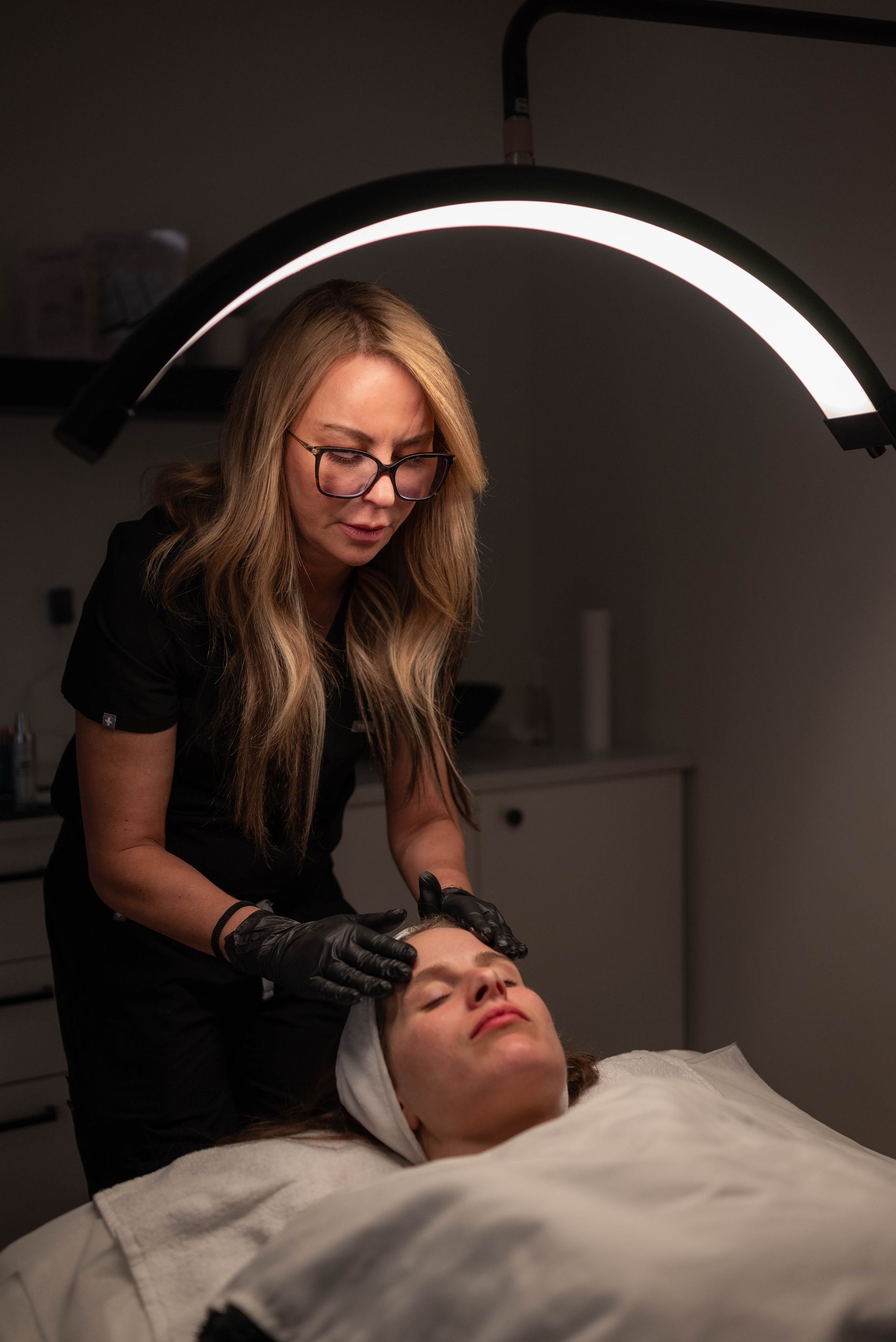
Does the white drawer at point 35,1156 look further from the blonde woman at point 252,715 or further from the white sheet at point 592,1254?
the white sheet at point 592,1254

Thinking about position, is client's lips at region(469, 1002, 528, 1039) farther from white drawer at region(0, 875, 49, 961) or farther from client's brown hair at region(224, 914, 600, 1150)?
white drawer at region(0, 875, 49, 961)

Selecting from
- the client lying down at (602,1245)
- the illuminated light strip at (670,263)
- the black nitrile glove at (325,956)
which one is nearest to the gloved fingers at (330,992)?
the black nitrile glove at (325,956)

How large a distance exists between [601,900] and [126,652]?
137 cm

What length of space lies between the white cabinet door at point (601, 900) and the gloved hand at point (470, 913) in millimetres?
892

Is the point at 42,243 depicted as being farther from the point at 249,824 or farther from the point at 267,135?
the point at 249,824

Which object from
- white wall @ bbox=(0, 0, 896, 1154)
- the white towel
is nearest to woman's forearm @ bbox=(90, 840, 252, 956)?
the white towel

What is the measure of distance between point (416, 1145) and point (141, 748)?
52 cm

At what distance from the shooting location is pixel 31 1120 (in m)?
1.97

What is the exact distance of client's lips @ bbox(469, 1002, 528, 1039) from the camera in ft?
3.75

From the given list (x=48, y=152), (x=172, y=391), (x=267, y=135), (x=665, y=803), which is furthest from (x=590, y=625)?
(x=48, y=152)

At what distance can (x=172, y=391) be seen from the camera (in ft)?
7.51

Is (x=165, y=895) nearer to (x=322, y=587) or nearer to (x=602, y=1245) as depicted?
(x=322, y=587)

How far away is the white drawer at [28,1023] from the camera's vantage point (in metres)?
1.96

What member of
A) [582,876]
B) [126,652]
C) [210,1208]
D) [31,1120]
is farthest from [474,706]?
[210,1208]
